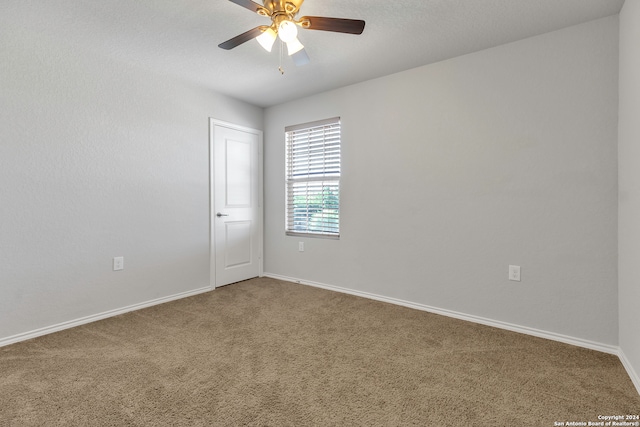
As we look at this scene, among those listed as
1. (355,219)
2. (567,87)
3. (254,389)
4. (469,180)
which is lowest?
(254,389)

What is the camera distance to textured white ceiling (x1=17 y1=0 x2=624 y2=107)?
206cm

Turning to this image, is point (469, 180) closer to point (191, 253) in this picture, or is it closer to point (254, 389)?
point (254, 389)

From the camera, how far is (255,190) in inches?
167

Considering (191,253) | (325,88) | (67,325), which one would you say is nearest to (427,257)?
(325,88)

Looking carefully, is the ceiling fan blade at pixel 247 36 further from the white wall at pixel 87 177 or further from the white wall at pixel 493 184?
the white wall at pixel 493 184

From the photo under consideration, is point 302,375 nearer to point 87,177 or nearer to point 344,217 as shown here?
point 344,217

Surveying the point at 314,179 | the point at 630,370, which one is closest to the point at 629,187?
the point at 630,370

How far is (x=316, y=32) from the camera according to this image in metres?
2.37

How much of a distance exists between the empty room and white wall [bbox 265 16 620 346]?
0.05 feet

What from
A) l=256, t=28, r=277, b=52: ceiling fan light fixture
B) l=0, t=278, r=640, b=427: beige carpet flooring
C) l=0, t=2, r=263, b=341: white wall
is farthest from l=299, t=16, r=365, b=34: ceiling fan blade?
l=0, t=278, r=640, b=427: beige carpet flooring

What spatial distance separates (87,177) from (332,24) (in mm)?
2441

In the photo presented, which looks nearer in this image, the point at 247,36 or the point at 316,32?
the point at 247,36

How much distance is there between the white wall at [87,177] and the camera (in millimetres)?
2328

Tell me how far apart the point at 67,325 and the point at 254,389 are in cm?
196
